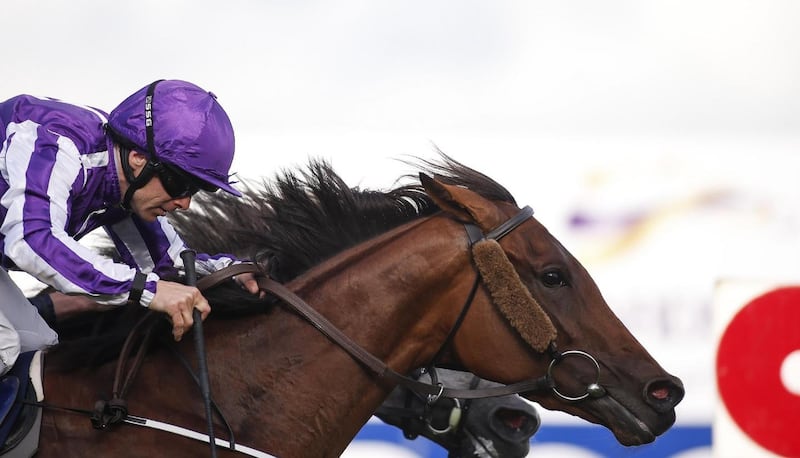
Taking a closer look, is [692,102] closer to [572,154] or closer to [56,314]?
[572,154]

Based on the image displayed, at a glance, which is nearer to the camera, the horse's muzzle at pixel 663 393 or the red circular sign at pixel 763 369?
the horse's muzzle at pixel 663 393

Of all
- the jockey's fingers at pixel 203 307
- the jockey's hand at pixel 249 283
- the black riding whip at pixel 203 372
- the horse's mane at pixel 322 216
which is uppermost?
the horse's mane at pixel 322 216

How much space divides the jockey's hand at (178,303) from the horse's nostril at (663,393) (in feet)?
3.31

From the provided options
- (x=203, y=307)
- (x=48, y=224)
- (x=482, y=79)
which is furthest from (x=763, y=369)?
(x=48, y=224)

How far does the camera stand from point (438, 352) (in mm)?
2268

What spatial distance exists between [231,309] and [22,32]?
8.93ft

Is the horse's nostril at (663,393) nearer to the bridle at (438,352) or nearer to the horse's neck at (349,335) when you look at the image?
the bridle at (438,352)

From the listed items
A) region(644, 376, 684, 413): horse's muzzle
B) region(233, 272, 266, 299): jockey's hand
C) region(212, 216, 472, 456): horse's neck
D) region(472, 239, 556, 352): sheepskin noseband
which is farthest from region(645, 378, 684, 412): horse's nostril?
region(233, 272, 266, 299): jockey's hand

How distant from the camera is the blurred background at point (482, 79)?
4211 mm

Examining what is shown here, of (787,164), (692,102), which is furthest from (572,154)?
(787,164)

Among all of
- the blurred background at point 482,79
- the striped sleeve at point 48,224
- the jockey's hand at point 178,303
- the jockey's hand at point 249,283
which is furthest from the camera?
the blurred background at point 482,79

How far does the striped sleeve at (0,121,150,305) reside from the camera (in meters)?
1.90

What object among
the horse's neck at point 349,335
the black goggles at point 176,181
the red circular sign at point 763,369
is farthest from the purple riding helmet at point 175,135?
the red circular sign at point 763,369

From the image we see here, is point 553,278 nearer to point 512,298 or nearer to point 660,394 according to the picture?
point 512,298
